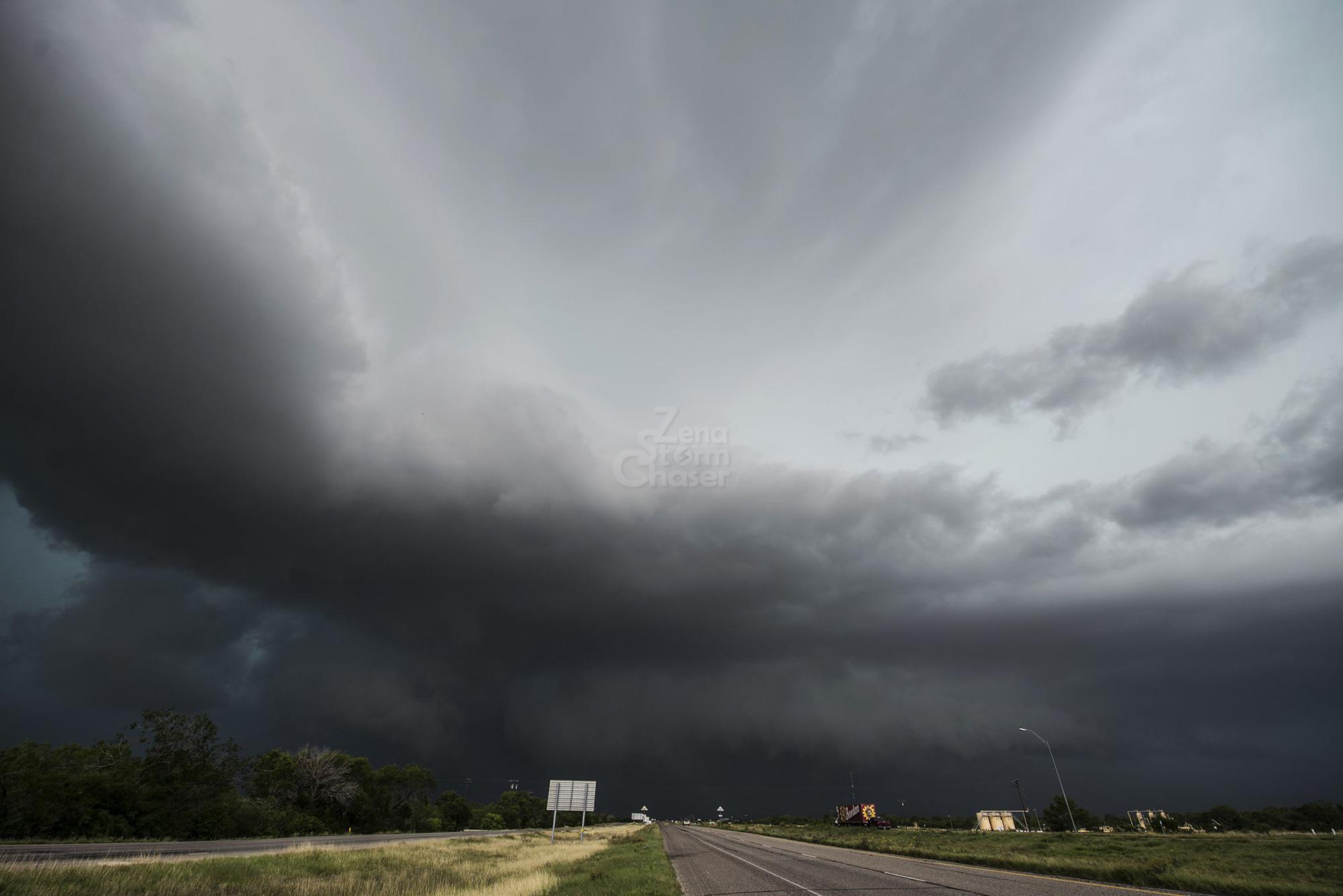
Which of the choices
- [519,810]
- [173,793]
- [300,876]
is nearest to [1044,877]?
[300,876]

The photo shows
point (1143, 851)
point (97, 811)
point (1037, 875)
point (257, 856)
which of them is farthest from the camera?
point (97, 811)

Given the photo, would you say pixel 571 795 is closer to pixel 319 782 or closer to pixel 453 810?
pixel 319 782

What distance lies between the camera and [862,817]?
11488 cm

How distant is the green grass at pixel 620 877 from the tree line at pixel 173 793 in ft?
125

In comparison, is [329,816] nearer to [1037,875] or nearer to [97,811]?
[97,811]

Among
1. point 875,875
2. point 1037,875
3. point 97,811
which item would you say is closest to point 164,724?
point 97,811

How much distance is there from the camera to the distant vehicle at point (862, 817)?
113000 millimetres

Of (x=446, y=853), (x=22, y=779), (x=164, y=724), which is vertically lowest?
(x=446, y=853)

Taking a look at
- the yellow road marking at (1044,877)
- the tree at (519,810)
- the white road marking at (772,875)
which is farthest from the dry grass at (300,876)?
the tree at (519,810)

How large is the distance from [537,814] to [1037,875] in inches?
7789

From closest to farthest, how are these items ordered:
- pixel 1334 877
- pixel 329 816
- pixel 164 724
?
pixel 1334 877, pixel 164 724, pixel 329 816

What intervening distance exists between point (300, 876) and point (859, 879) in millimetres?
21111

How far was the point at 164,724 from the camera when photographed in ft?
186

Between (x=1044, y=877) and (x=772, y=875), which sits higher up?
(x=1044, y=877)
